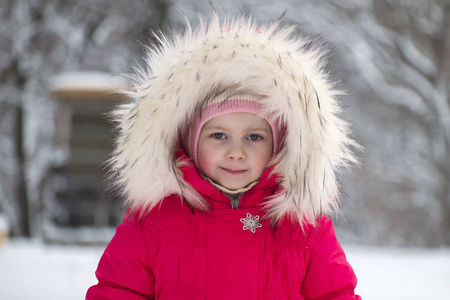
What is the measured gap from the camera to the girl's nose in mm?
1809

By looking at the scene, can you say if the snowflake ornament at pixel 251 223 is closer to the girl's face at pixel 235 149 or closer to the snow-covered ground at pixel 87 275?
the girl's face at pixel 235 149

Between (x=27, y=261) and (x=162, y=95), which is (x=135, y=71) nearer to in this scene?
(x=162, y=95)

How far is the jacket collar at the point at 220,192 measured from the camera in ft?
6.04

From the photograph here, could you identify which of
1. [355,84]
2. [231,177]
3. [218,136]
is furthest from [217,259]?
[355,84]

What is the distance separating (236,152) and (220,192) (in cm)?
15

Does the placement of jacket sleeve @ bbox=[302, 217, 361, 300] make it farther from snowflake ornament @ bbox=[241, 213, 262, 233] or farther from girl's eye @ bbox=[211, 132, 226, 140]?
girl's eye @ bbox=[211, 132, 226, 140]

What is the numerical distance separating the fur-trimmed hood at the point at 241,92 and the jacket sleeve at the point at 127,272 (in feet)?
0.50

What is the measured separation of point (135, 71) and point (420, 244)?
10.8 metres

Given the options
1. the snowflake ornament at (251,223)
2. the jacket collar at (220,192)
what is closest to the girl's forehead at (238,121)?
the jacket collar at (220,192)

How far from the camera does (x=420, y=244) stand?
11672 mm

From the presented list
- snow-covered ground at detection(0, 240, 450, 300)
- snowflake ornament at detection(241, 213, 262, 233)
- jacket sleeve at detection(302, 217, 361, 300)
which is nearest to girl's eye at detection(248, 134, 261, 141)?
snowflake ornament at detection(241, 213, 262, 233)

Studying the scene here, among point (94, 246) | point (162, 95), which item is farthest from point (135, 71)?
point (94, 246)

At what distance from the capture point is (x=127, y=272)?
5.76 ft

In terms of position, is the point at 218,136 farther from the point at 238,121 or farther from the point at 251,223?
the point at 251,223
